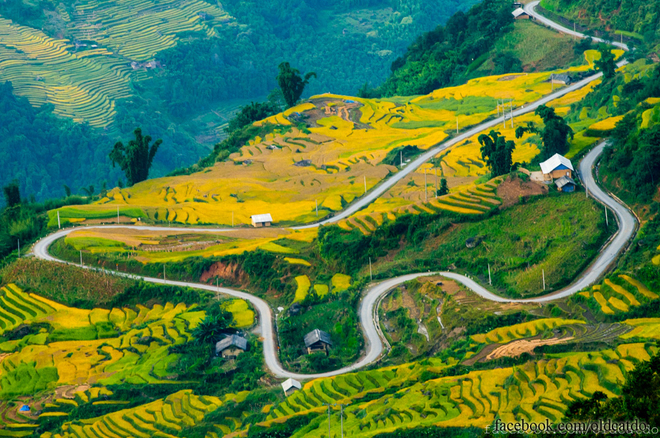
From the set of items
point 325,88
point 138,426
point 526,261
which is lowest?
point 138,426

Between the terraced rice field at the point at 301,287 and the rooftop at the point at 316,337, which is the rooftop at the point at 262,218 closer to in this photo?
the terraced rice field at the point at 301,287

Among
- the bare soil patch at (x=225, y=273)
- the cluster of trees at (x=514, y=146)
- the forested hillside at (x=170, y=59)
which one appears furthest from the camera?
the forested hillside at (x=170, y=59)

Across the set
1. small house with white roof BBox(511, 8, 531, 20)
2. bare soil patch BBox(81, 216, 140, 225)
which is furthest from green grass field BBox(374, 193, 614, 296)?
small house with white roof BBox(511, 8, 531, 20)

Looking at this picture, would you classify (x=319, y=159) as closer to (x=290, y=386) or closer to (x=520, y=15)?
(x=520, y=15)

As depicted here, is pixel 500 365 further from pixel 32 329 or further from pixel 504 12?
pixel 504 12

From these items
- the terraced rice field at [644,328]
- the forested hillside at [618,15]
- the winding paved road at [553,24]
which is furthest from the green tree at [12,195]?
the forested hillside at [618,15]

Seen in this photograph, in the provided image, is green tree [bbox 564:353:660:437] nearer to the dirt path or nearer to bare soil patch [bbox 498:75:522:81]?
the dirt path

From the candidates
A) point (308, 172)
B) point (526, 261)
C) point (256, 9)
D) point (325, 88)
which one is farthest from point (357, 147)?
Result: point (256, 9)
